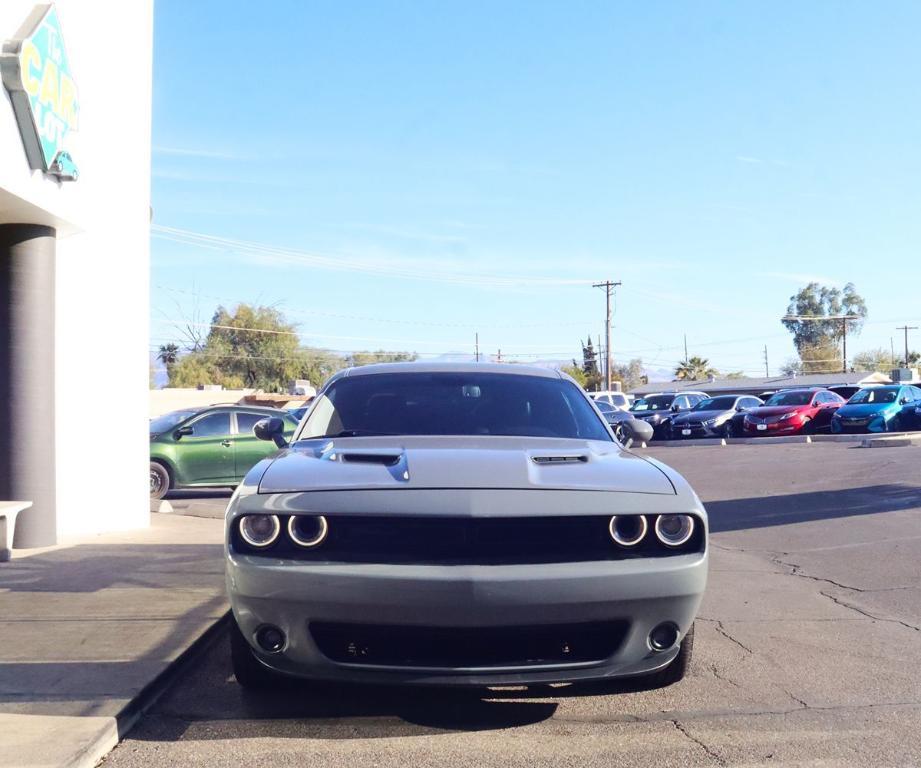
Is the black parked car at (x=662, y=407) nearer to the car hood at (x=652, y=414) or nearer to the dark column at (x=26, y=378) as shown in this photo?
the car hood at (x=652, y=414)

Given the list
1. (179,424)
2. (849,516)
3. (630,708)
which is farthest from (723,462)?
(630,708)

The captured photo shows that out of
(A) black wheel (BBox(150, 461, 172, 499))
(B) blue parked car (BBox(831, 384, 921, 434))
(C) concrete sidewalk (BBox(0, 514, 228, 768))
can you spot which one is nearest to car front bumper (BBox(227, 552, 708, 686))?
(C) concrete sidewalk (BBox(0, 514, 228, 768))

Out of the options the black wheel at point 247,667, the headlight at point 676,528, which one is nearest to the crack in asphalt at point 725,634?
the headlight at point 676,528

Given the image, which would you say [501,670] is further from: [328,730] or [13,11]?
[13,11]

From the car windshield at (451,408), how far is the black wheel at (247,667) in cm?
140

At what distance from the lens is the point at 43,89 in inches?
330

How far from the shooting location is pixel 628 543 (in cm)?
423

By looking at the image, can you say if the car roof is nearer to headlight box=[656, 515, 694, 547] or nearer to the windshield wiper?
the windshield wiper

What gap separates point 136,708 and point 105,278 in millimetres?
6593

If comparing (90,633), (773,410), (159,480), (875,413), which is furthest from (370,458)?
(773,410)

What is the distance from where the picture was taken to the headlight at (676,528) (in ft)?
14.1

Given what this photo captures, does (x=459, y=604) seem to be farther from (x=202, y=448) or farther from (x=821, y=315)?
(x=821, y=315)

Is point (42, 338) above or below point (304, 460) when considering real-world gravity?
above

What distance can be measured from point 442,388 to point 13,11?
505 centimetres
